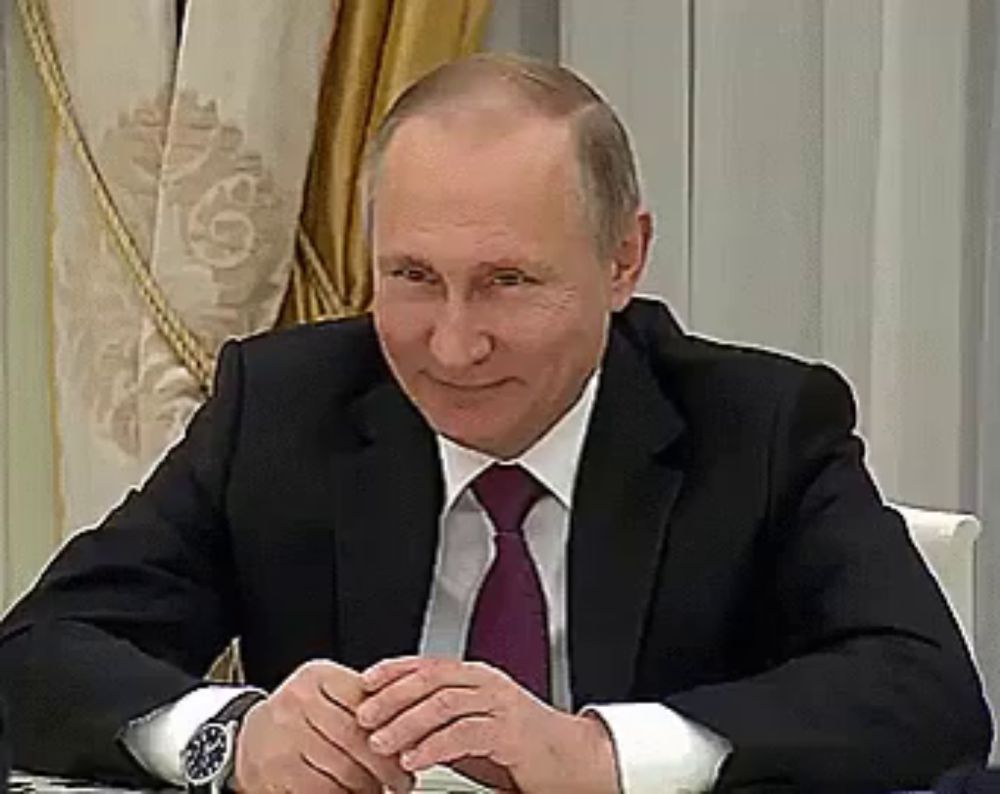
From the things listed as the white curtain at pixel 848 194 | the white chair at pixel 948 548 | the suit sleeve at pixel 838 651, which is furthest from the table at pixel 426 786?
the white curtain at pixel 848 194

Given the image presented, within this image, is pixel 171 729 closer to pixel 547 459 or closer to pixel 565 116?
pixel 547 459

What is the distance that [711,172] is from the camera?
2861 millimetres

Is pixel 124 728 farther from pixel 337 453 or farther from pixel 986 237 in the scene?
pixel 986 237

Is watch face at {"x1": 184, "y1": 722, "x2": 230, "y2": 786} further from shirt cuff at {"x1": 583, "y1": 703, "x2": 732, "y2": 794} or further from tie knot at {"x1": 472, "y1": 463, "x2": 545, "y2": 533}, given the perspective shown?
tie knot at {"x1": 472, "y1": 463, "x2": 545, "y2": 533}

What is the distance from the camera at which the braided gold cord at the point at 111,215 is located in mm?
2762

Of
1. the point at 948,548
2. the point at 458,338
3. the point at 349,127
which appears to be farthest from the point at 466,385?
the point at 349,127

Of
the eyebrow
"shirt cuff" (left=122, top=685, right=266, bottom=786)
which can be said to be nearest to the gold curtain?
the eyebrow

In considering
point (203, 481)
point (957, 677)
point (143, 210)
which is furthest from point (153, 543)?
point (143, 210)

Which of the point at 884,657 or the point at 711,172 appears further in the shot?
the point at 711,172

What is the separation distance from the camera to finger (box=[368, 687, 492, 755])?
154 centimetres

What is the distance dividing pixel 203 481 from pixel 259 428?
7 centimetres

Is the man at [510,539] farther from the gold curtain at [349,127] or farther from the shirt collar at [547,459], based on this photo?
the gold curtain at [349,127]

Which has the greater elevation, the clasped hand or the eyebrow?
the eyebrow

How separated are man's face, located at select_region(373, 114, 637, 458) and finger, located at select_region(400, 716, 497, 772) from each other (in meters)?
0.35
